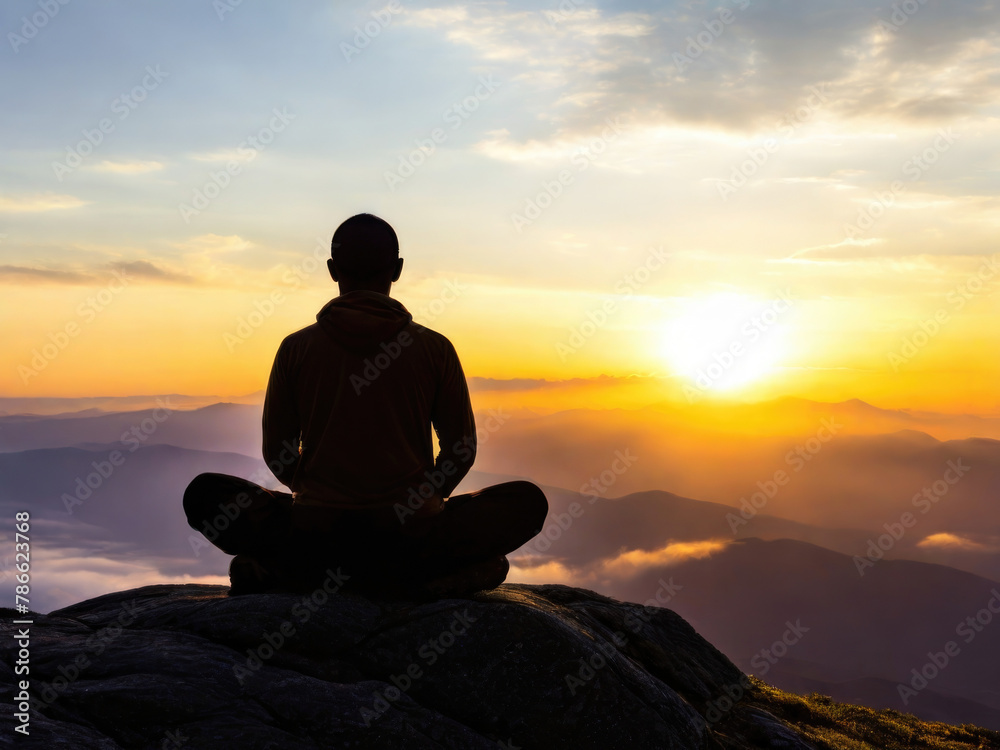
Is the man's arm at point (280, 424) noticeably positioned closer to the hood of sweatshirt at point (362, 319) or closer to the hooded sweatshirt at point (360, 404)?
the hooded sweatshirt at point (360, 404)

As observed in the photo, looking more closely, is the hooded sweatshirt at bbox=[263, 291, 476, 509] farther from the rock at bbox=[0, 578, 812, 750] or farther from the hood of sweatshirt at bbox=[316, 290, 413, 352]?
the rock at bbox=[0, 578, 812, 750]

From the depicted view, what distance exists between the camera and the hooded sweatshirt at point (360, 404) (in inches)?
301

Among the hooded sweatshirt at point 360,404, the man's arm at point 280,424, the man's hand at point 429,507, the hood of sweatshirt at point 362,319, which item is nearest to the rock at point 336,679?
the man's hand at point 429,507

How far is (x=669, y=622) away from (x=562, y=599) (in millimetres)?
1974

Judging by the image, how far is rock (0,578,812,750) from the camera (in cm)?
554

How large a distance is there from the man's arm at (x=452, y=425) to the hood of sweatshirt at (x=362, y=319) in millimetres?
783

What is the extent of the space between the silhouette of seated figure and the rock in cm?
46

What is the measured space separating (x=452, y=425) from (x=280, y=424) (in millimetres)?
2031

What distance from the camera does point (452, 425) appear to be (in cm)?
824

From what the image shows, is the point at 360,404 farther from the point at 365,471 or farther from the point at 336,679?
the point at 336,679

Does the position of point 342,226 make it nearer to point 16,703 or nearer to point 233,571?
point 233,571

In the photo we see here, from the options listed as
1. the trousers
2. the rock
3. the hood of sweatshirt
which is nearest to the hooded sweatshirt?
Answer: the hood of sweatshirt

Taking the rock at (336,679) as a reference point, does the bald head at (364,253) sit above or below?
above

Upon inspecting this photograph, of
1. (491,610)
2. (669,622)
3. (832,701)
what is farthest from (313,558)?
(832,701)
